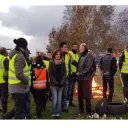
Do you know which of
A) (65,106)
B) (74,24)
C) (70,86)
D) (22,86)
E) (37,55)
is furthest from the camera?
(74,24)

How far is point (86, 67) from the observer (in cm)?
834

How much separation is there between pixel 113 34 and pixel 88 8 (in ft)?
12.6

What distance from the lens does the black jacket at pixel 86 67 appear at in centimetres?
831

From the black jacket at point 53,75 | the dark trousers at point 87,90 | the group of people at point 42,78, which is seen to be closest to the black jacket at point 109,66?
the group of people at point 42,78

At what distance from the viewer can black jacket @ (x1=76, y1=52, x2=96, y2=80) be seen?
831cm

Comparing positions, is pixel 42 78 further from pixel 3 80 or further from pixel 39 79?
pixel 3 80

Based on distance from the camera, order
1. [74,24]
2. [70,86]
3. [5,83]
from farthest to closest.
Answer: [74,24]
[70,86]
[5,83]

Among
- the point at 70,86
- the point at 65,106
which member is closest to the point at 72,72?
the point at 70,86

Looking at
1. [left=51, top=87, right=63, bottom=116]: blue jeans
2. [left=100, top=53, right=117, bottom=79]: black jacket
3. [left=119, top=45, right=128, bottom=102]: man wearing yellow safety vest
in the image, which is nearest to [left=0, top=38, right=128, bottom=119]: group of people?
[left=51, top=87, right=63, bottom=116]: blue jeans

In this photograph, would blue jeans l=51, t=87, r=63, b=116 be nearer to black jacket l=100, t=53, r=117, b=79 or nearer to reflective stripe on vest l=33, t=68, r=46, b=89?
reflective stripe on vest l=33, t=68, r=46, b=89

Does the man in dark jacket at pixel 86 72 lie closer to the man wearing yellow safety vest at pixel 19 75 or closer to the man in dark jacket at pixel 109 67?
the man wearing yellow safety vest at pixel 19 75

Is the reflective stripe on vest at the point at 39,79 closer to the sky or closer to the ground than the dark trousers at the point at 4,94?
closer to the sky

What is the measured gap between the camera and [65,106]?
930 cm

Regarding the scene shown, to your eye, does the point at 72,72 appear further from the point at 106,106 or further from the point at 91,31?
the point at 91,31
